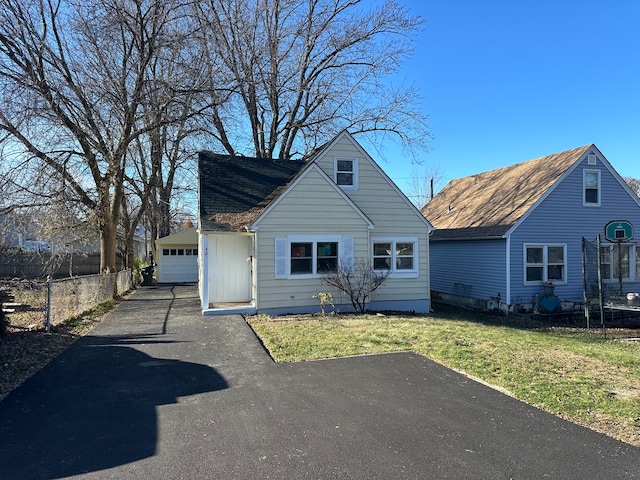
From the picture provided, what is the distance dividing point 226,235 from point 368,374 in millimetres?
8472

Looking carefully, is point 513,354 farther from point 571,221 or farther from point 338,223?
point 571,221

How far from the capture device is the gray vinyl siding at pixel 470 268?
16172mm

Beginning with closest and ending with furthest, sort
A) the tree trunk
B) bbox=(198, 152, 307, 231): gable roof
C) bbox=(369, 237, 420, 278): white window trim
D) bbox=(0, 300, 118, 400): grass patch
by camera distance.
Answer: bbox=(0, 300, 118, 400): grass patch < bbox=(198, 152, 307, 231): gable roof < bbox=(369, 237, 420, 278): white window trim < the tree trunk

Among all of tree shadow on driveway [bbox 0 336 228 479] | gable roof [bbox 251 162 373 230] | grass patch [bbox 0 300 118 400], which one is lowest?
tree shadow on driveway [bbox 0 336 228 479]

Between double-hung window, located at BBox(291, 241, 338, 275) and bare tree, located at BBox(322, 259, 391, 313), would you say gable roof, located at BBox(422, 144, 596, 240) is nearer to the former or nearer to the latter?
bare tree, located at BBox(322, 259, 391, 313)

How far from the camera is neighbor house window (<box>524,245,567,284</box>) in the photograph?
52.9 ft

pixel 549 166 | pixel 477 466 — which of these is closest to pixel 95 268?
pixel 549 166

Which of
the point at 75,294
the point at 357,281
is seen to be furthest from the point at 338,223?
the point at 75,294

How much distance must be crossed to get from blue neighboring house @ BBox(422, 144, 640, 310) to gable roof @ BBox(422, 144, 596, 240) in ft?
0.20

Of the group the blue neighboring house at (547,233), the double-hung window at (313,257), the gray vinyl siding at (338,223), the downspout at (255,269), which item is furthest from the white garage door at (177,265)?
the blue neighboring house at (547,233)

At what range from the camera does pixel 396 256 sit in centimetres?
1463

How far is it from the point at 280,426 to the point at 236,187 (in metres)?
11.5

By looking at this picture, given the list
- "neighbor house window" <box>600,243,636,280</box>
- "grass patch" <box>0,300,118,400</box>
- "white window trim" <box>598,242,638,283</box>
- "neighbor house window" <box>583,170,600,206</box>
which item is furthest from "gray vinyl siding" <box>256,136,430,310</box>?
"white window trim" <box>598,242,638,283</box>

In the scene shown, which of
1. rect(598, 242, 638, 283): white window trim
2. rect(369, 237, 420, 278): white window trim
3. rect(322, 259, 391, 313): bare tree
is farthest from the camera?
rect(598, 242, 638, 283): white window trim
